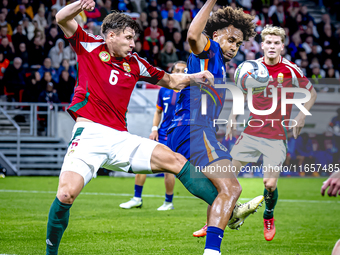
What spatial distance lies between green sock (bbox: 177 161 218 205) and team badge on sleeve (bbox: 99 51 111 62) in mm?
1210

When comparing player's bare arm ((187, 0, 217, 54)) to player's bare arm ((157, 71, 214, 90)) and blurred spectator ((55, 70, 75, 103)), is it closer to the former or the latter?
player's bare arm ((157, 71, 214, 90))

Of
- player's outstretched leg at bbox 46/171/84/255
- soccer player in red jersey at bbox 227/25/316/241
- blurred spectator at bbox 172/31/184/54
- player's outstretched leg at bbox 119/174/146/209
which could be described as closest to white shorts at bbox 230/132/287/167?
soccer player in red jersey at bbox 227/25/316/241

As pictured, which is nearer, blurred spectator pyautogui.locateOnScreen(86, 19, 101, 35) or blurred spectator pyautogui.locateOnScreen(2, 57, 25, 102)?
blurred spectator pyautogui.locateOnScreen(2, 57, 25, 102)

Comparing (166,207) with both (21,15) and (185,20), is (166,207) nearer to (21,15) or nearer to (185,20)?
(21,15)

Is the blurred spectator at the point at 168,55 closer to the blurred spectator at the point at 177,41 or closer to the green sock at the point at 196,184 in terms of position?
the blurred spectator at the point at 177,41

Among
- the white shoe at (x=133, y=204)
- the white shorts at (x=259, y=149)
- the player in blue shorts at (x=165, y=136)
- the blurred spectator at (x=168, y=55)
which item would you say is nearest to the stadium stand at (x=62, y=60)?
the blurred spectator at (x=168, y=55)

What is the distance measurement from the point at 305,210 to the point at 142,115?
7541 millimetres

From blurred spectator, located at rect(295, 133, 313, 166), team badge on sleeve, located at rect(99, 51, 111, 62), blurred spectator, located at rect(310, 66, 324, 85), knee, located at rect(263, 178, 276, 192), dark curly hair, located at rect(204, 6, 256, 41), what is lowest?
blurred spectator, located at rect(295, 133, 313, 166)

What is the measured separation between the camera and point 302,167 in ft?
49.1

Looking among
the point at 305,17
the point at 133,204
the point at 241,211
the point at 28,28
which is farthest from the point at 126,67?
the point at 305,17

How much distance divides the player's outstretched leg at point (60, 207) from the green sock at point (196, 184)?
0.89m

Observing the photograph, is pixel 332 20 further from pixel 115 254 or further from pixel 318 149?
pixel 115 254

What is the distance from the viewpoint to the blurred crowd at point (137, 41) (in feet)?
45.9

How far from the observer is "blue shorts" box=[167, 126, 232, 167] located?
3.96m
